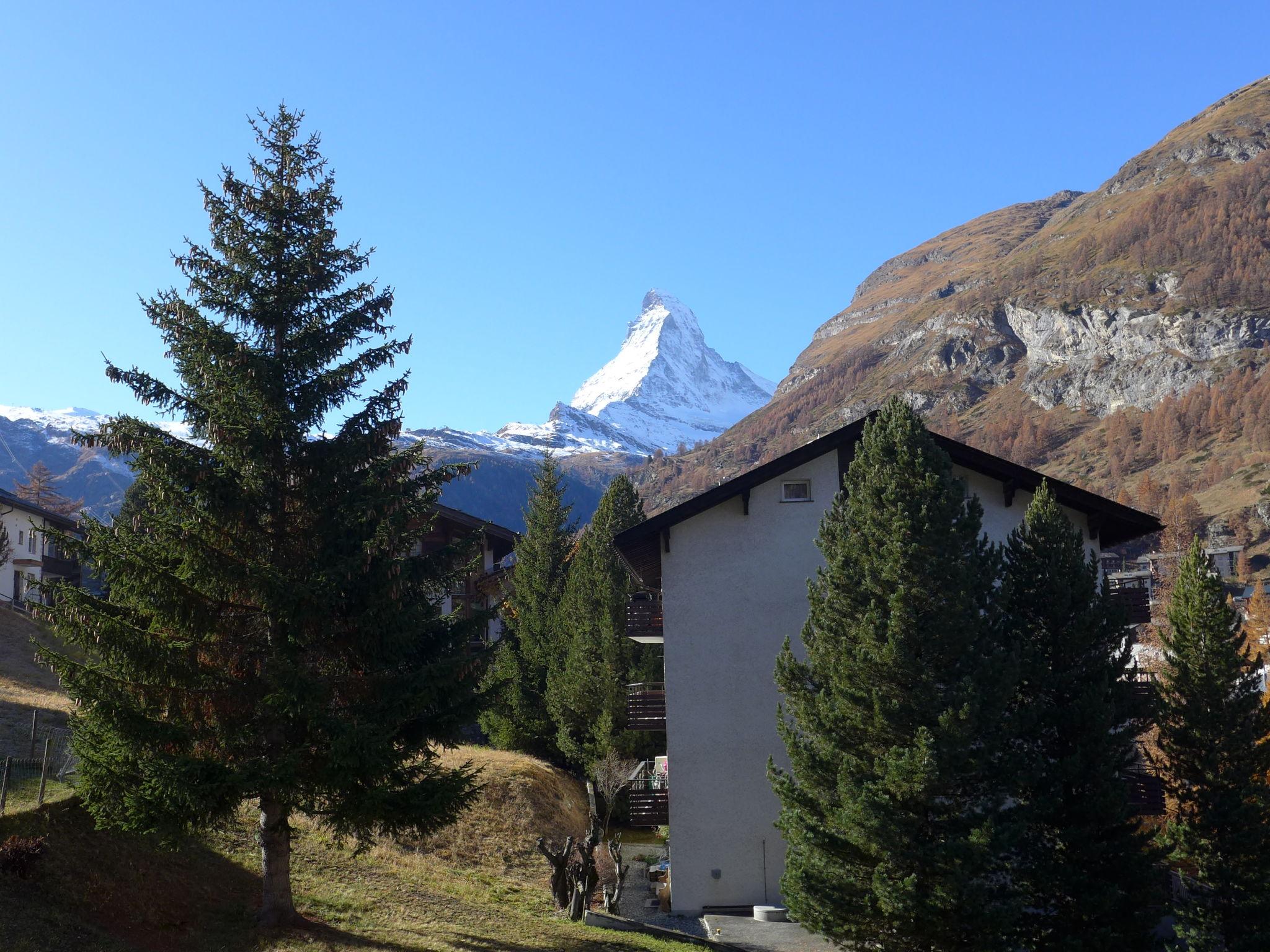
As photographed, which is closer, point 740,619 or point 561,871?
point 561,871

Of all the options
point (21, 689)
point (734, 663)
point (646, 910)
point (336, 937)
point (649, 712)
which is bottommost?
point (646, 910)

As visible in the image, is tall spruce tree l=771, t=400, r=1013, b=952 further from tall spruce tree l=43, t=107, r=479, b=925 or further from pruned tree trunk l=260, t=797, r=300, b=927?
pruned tree trunk l=260, t=797, r=300, b=927

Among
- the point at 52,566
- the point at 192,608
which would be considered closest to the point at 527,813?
the point at 192,608

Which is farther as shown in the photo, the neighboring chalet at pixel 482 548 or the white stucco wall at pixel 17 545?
the white stucco wall at pixel 17 545

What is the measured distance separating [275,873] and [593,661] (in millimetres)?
24673

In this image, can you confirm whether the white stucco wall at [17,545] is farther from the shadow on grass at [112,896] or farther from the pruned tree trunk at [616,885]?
the pruned tree trunk at [616,885]

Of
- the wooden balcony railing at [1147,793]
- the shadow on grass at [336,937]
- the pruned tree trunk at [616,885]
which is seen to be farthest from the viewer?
the pruned tree trunk at [616,885]

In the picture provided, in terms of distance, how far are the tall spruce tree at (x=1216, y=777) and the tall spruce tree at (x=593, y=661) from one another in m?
20.3

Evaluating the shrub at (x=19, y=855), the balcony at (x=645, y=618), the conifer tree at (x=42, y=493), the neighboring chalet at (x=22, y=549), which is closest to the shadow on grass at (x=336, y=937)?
the shrub at (x=19, y=855)

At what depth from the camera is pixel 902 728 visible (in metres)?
18.4

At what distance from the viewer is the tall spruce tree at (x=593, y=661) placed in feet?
132

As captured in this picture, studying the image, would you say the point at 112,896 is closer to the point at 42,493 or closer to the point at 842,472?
the point at 842,472

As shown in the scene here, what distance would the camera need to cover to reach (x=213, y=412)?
1753 cm

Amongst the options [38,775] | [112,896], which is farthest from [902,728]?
[38,775]
